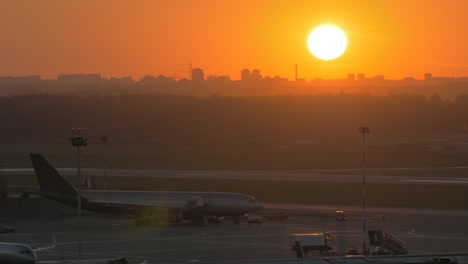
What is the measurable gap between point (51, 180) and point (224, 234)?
18.0 m

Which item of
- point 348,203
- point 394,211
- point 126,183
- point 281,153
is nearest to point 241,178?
point 126,183

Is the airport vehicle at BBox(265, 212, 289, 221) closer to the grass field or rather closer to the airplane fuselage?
the airplane fuselage

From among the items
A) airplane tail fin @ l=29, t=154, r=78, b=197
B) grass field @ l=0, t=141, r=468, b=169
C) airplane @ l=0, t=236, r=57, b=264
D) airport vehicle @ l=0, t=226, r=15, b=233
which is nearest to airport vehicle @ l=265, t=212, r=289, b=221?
airplane tail fin @ l=29, t=154, r=78, b=197

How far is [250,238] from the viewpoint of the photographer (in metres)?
57.1

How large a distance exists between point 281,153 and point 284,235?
305ft

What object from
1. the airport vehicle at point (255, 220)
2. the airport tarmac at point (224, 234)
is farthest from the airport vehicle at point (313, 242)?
the airport vehicle at point (255, 220)

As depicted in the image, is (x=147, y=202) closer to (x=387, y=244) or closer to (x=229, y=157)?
(x=387, y=244)

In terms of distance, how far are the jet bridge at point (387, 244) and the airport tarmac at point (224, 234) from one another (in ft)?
6.78

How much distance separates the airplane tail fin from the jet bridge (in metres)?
29.0

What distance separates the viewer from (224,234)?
59.8m

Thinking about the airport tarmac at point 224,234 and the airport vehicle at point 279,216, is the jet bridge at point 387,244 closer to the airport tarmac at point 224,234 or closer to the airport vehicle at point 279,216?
the airport tarmac at point 224,234

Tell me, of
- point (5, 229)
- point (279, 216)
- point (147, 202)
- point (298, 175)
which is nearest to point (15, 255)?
point (5, 229)

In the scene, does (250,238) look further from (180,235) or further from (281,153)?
(281,153)

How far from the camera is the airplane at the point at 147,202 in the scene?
66875 millimetres
